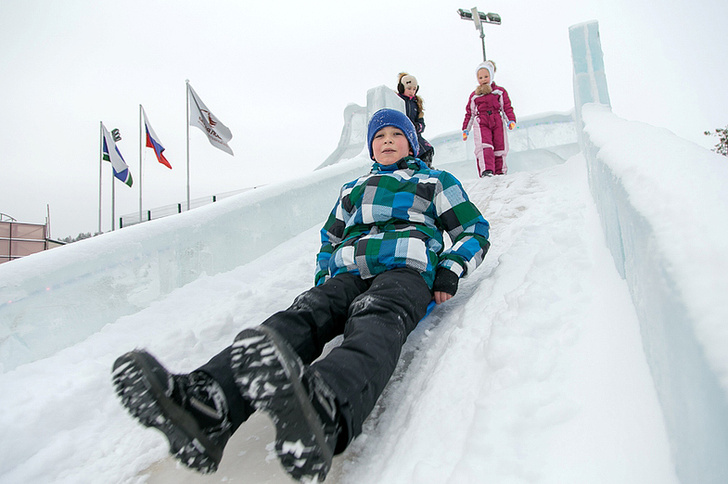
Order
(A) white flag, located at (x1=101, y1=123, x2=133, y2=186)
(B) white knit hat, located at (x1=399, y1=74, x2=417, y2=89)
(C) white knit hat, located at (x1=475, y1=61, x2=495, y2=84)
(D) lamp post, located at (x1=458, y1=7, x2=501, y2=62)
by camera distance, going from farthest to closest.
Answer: (A) white flag, located at (x1=101, y1=123, x2=133, y2=186), (D) lamp post, located at (x1=458, y1=7, x2=501, y2=62), (C) white knit hat, located at (x1=475, y1=61, x2=495, y2=84), (B) white knit hat, located at (x1=399, y1=74, x2=417, y2=89)

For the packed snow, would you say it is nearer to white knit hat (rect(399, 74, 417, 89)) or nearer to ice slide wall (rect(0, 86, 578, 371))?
ice slide wall (rect(0, 86, 578, 371))

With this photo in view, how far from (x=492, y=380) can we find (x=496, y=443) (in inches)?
7.3

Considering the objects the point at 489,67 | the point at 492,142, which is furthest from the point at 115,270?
the point at 489,67

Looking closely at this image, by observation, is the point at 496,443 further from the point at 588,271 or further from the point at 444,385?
the point at 588,271

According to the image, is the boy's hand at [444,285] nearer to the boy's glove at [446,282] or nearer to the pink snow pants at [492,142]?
the boy's glove at [446,282]

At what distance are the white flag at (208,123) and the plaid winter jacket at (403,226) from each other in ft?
23.3

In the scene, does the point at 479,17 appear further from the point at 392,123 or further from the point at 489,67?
the point at 392,123

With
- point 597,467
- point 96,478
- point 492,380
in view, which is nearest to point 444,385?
point 492,380

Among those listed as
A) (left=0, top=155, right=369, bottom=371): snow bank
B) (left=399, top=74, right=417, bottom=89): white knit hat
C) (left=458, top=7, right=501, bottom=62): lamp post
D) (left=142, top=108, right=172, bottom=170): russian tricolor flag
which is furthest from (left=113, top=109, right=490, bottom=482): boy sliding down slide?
(left=142, top=108, right=172, bottom=170): russian tricolor flag

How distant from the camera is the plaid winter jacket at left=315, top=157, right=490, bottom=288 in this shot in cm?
148

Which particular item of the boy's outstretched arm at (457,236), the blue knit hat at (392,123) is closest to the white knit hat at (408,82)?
the blue knit hat at (392,123)

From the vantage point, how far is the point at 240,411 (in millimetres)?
930

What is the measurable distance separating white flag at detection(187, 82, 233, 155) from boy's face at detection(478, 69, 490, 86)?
17.5 ft

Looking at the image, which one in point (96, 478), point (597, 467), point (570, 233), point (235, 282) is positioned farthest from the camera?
point (235, 282)
